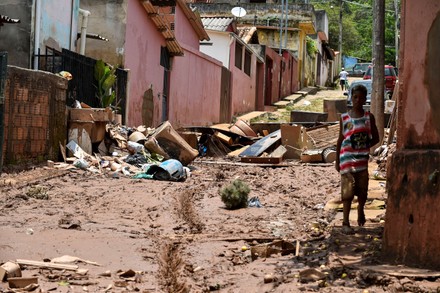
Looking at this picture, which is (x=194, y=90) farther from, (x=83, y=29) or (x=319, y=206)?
(x=319, y=206)

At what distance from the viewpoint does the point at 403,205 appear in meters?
5.60

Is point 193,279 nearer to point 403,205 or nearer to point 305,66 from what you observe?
point 403,205

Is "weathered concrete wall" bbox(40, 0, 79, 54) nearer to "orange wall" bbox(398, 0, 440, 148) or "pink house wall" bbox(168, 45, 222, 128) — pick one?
"pink house wall" bbox(168, 45, 222, 128)

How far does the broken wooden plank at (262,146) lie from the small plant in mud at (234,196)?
24.6 feet

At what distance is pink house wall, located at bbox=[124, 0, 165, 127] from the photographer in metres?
20.5

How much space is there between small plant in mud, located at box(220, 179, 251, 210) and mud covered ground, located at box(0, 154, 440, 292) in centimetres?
17

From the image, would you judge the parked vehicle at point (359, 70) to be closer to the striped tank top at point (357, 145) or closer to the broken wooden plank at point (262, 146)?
the broken wooden plank at point (262, 146)

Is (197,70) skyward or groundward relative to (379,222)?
skyward

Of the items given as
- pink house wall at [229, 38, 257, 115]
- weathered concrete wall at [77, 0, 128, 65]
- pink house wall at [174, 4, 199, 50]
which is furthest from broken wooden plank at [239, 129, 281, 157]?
pink house wall at [229, 38, 257, 115]

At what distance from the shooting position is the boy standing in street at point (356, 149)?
734cm

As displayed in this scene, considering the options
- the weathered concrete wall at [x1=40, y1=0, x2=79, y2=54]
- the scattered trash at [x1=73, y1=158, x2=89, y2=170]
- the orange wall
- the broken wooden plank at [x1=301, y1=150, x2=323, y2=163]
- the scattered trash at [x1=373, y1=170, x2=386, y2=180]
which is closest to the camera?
the orange wall

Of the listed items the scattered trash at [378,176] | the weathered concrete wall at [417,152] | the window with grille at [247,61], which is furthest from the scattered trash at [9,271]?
the window with grille at [247,61]

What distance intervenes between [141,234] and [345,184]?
2.19m

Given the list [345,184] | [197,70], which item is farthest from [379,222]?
[197,70]
